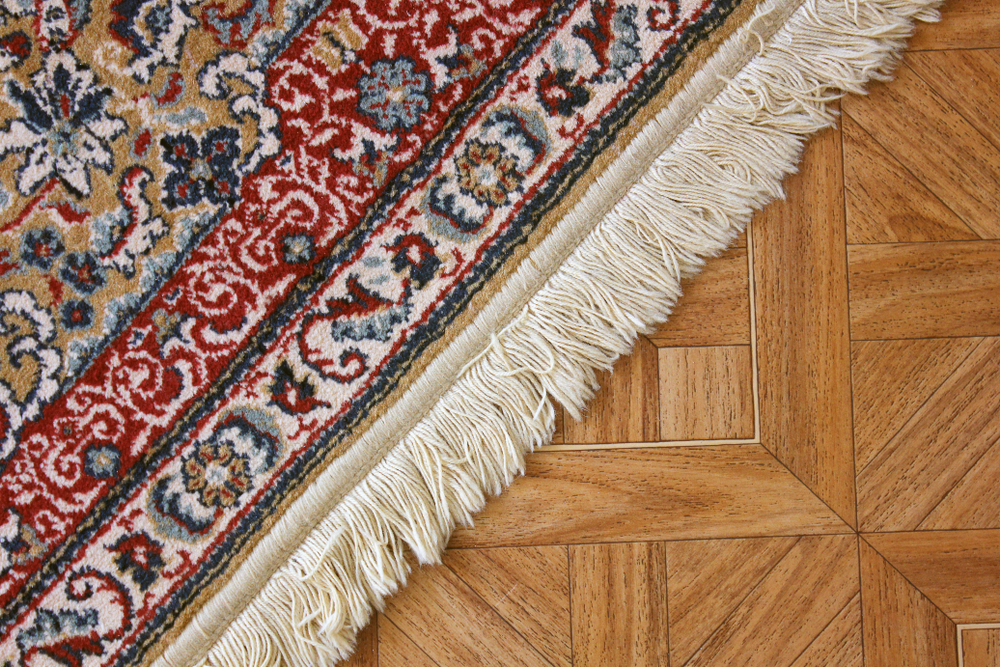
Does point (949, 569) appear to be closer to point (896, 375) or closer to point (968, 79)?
point (896, 375)

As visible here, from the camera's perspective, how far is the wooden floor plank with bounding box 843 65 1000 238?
57 cm

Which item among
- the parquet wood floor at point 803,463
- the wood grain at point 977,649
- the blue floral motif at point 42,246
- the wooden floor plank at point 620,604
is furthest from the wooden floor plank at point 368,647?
the wood grain at point 977,649

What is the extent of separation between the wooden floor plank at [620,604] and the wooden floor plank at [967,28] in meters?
0.51

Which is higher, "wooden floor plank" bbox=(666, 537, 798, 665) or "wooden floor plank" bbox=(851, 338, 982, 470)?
"wooden floor plank" bbox=(851, 338, 982, 470)

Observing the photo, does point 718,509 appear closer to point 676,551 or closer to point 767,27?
point 676,551

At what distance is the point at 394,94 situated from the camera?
0.56 m

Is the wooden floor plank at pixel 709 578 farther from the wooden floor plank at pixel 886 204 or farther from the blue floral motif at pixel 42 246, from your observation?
the blue floral motif at pixel 42 246

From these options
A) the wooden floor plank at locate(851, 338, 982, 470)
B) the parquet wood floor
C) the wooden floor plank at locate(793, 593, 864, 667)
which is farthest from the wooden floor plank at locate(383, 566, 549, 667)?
the wooden floor plank at locate(851, 338, 982, 470)

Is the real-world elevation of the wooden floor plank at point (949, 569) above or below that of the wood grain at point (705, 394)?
below

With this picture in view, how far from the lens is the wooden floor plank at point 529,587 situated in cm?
55

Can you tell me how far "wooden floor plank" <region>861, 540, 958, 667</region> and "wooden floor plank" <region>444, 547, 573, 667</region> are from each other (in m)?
0.26

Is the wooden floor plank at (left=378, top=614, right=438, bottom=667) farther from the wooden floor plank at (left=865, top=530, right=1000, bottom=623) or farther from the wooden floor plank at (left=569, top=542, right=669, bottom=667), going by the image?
the wooden floor plank at (left=865, top=530, right=1000, bottom=623)

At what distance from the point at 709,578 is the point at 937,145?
43 cm

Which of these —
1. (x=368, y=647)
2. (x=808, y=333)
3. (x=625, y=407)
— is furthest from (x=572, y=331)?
(x=368, y=647)
